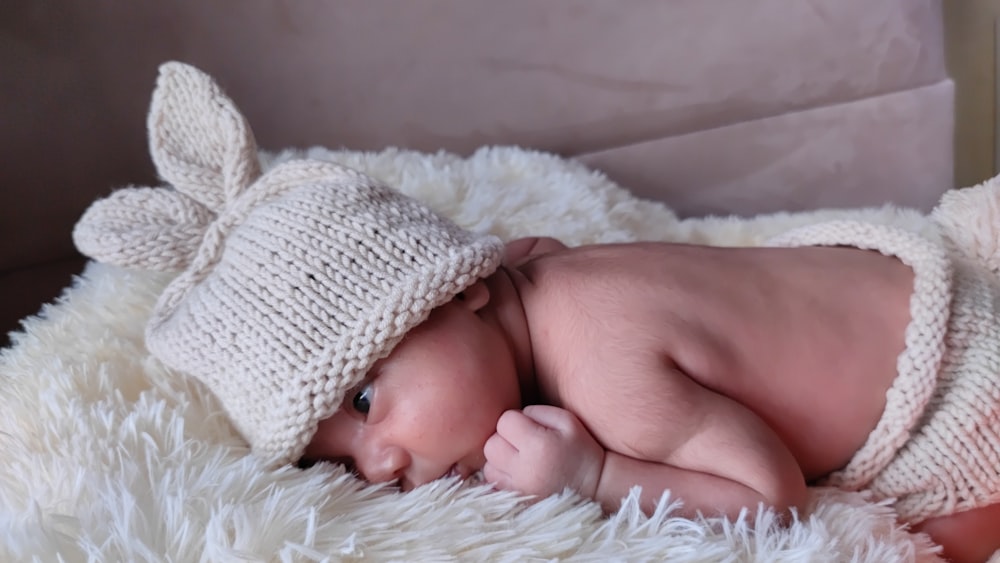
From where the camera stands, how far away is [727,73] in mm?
1298

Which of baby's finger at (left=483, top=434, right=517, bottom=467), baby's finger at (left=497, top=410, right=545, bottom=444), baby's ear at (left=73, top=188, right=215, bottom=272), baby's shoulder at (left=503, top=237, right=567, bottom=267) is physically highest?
baby's shoulder at (left=503, top=237, right=567, bottom=267)

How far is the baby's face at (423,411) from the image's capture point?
2.58 ft

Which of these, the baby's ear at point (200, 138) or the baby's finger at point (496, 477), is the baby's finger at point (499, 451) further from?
the baby's ear at point (200, 138)

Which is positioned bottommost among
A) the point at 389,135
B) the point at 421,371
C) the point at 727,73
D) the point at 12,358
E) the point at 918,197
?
the point at 12,358

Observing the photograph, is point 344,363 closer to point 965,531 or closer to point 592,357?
point 592,357

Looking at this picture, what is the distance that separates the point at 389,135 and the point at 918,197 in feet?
2.76

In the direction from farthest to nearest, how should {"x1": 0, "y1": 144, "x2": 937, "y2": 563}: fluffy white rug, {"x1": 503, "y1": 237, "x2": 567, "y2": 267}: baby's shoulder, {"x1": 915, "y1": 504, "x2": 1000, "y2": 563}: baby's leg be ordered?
{"x1": 503, "y1": 237, "x2": 567, "y2": 267}: baby's shoulder
{"x1": 915, "y1": 504, "x2": 1000, "y2": 563}: baby's leg
{"x1": 0, "y1": 144, "x2": 937, "y2": 563}: fluffy white rug

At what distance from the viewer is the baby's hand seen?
0.75m

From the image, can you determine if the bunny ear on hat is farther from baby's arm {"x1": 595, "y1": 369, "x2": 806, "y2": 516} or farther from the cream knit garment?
the cream knit garment

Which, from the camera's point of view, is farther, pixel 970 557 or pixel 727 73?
pixel 727 73

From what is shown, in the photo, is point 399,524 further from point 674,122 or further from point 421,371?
point 674,122

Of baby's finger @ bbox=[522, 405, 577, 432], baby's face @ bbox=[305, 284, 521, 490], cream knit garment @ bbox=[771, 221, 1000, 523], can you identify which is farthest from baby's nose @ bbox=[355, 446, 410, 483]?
cream knit garment @ bbox=[771, 221, 1000, 523]

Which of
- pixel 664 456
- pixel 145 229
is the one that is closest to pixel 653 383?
pixel 664 456

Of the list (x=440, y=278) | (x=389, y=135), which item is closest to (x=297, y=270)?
(x=440, y=278)
